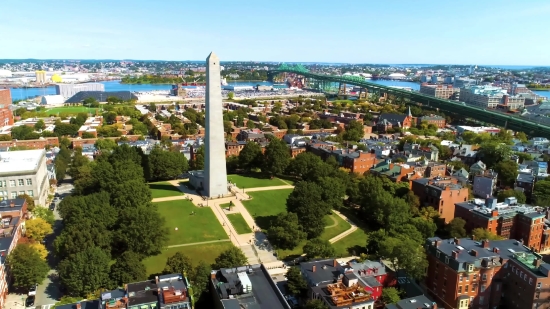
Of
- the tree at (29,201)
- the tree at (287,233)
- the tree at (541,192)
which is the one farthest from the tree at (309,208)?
the tree at (29,201)

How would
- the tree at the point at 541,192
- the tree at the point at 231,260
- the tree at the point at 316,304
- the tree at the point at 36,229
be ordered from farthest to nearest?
1. the tree at the point at 541,192
2. the tree at the point at 36,229
3. the tree at the point at 231,260
4. the tree at the point at 316,304

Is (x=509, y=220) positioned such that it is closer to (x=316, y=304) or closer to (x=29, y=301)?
(x=316, y=304)

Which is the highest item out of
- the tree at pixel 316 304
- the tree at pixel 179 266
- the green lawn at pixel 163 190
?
the tree at pixel 316 304

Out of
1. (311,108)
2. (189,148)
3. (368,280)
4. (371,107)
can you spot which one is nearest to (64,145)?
(189,148)

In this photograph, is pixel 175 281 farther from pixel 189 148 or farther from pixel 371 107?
pixel 371 107

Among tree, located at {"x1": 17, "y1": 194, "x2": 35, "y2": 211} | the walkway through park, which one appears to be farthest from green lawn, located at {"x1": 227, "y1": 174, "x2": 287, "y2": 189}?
tree, located at {"x1": 17, "y1": 194, "x2": 35, "y2": 211}

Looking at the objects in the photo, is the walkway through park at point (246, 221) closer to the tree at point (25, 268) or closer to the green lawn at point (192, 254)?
the green lawn at point (192, 254)

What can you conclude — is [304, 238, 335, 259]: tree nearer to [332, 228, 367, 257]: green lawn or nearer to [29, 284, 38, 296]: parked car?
[332, 228, 367, 257]: green lawn
